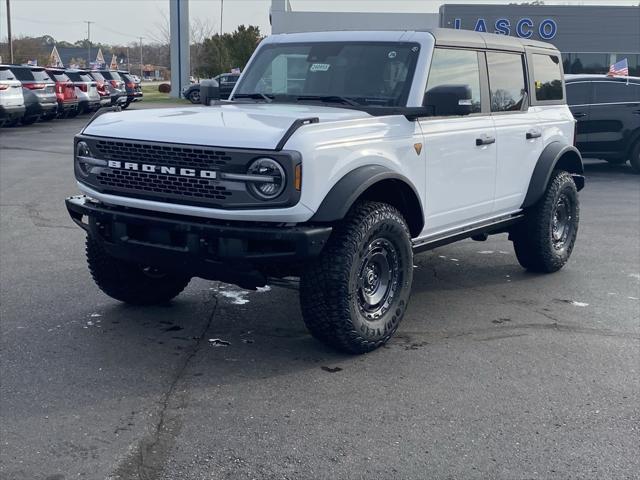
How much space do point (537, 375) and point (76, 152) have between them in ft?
10.4

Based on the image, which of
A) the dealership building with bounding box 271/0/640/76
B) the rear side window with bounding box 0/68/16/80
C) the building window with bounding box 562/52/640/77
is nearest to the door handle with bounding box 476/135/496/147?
the rear side window with bounding box 0/68/16/80

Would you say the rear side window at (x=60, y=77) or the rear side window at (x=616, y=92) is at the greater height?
the rear side window at (x=60, y=77)

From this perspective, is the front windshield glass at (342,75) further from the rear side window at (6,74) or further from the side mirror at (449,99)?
the rear side window at (6,74)

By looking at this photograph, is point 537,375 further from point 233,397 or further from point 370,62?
point 370,62

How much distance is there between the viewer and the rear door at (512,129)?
6.58m

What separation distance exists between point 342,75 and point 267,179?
5.79 ft

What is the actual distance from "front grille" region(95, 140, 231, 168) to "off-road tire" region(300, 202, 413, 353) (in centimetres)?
83

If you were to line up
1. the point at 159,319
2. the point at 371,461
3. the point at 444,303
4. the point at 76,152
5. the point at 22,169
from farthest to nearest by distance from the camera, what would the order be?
the point at 22,169 < the point at 444,303 < the point at 159,319 < the point at 76,152 < the point at 371,461

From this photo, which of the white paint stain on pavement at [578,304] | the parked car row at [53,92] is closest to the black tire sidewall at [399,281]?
the white paint stain on pavement at [578,304]

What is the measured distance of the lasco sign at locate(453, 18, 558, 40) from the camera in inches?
1526

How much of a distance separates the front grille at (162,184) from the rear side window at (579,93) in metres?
11.2

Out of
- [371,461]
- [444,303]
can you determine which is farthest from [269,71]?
[371,461]

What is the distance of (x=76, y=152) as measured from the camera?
5426 mm

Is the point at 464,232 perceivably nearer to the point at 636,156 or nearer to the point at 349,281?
the point at 349,281
